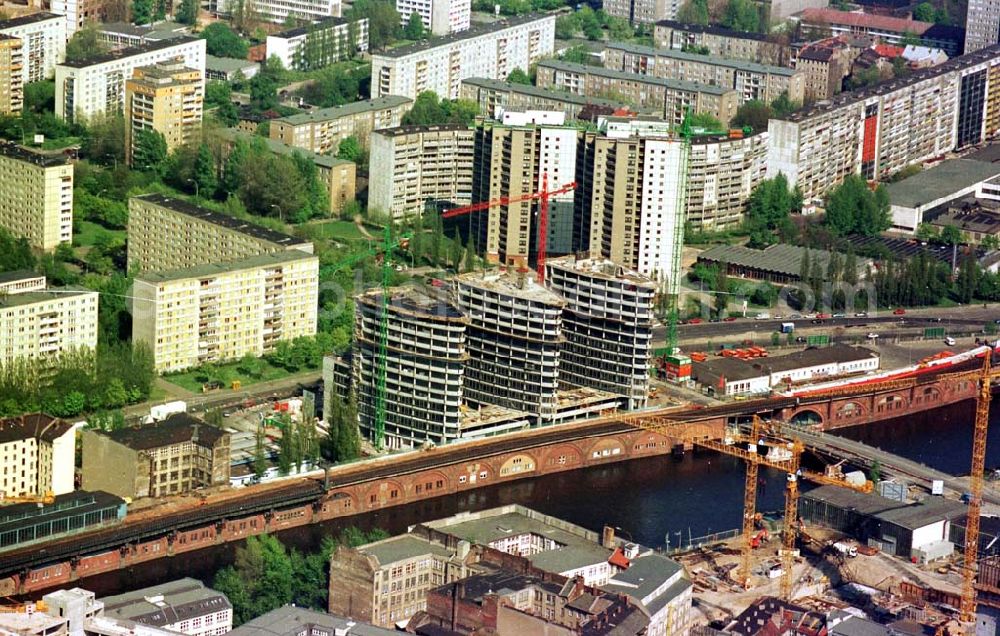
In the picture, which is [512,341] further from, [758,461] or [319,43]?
[319,43]

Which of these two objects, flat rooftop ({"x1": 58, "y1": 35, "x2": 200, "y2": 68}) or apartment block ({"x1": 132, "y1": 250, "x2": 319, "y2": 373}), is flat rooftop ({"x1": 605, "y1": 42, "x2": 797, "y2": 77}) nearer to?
flat rooftop ({"x1": 58, "y1": 35, "x2": 200, "y2": 68})

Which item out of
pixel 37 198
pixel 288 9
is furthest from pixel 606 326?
pixel 288 9

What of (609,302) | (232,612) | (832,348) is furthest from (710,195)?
(232,612)

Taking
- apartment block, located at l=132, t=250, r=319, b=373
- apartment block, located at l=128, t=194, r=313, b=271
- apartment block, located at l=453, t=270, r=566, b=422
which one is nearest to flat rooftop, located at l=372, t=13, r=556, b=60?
apartment block, located at l=128, t=194, r=313, b=271

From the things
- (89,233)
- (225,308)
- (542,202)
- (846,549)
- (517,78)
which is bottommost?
(846,549)

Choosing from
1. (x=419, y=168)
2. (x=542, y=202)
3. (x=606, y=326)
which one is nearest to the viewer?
(x=606, y=326)

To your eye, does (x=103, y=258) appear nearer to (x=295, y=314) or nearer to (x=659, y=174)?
(x=295, y=314)
